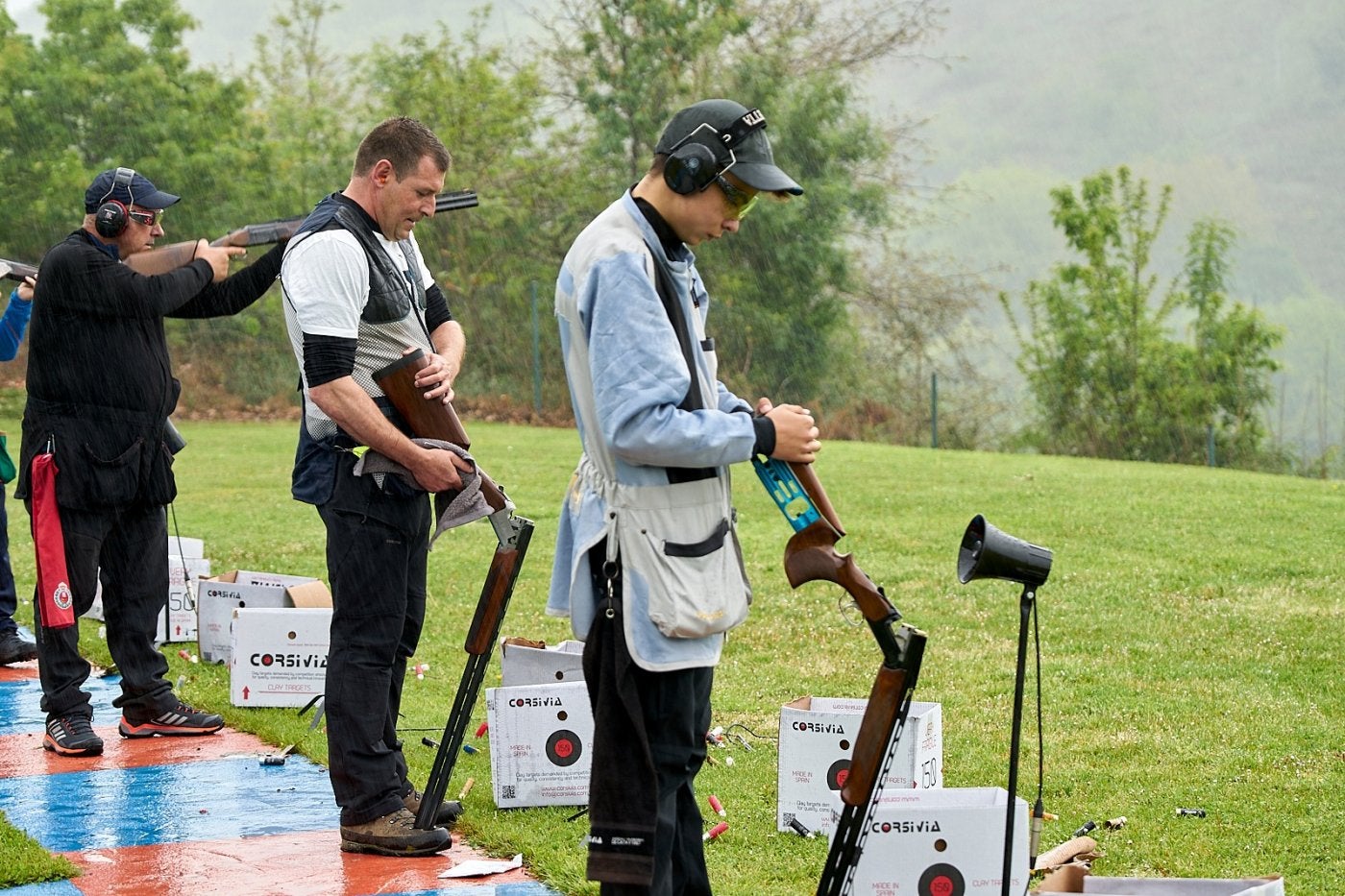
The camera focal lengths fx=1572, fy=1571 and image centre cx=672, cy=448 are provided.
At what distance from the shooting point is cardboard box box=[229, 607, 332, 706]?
21.6 feet

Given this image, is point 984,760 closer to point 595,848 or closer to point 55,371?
point 595,848

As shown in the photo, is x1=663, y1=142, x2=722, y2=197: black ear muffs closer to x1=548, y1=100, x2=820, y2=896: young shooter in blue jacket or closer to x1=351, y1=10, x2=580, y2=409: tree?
x1=548, y1=100, x2=820, y2=896: young shooter in blue jacket

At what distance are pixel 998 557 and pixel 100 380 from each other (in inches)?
150

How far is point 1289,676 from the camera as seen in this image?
706cm

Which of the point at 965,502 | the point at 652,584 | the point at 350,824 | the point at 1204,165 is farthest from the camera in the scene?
the point at 1204,165

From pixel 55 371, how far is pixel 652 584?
349 centimetres

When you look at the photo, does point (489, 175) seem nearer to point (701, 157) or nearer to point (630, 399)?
point (701, 157)

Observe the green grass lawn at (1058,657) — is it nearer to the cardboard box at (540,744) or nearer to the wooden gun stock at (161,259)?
the cardboard box at (540,744)

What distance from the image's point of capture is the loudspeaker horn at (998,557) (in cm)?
350

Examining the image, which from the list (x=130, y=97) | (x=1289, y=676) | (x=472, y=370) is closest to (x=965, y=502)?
(x=1289, y=676)

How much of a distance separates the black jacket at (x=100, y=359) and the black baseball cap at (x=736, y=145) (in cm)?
279

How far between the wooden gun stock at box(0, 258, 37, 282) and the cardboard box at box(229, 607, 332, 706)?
195 centimetres

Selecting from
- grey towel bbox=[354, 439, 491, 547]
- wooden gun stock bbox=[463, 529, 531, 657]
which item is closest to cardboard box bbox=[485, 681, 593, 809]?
wooden gun stock bbox=[463, 529, 531, 657]

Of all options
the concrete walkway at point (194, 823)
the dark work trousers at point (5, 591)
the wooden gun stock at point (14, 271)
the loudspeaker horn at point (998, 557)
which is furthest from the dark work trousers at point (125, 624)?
the loudspeaker horn at point (998, 557)
